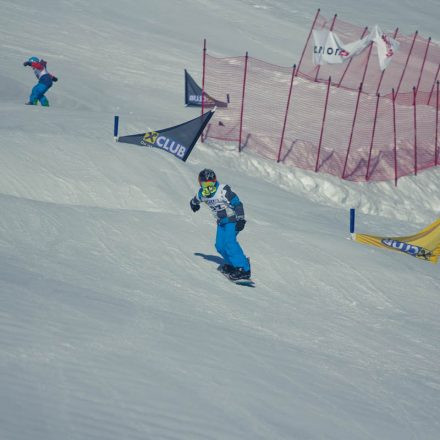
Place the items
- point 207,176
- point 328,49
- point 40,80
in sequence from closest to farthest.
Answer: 1. point 207,176
2. point 40,80
3. point 328,49

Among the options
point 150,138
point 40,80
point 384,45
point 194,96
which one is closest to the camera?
point 150,138

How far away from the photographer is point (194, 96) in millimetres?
19672

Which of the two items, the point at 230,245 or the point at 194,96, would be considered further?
the point at 194,96

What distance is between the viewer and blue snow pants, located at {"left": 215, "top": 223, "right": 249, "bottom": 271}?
10.7 metres

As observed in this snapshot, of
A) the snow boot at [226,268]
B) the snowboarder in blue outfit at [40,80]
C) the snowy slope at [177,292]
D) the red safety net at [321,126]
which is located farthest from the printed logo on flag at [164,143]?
the snow boot at [226,268]

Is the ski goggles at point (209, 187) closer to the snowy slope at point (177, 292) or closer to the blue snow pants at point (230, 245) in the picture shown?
the blue snow pants at point (230, 245)

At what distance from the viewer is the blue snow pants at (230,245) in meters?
10.7

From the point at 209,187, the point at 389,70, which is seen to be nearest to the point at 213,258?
the point at 209,187

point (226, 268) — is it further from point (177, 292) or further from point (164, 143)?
point (164, 143)

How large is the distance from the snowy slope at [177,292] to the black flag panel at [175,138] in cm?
21

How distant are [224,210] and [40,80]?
322 inches

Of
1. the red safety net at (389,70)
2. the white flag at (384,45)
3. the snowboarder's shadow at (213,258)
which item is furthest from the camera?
the red safety net at (389,70)

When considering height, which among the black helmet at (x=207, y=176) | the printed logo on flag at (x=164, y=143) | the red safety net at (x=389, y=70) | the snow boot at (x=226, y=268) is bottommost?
the snow boot at (x=226, y=268)

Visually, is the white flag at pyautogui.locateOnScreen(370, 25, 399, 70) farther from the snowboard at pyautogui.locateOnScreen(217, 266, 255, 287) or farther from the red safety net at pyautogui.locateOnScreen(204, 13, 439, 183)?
the snowboard at pyautogui.locateOnScreen(217, 266, 255, 287)
